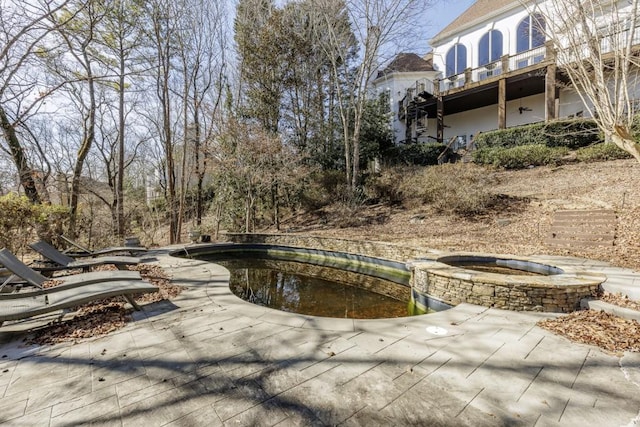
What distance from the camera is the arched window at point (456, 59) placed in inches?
741

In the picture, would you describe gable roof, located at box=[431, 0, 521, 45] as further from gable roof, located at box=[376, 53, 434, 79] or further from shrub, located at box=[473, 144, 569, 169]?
shrub, located at box=[473, 144, 569, 169]

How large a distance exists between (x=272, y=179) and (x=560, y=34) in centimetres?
967

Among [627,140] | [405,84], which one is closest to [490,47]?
[405,84]

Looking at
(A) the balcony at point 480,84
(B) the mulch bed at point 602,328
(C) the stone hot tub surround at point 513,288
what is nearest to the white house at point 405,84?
(A) the balcony at point 480,84

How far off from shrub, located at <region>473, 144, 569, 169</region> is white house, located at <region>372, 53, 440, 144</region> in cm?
643

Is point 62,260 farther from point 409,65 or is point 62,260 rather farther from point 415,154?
point 409,65

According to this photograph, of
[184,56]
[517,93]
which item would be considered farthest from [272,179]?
[517,93]

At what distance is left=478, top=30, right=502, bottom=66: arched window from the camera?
56.3ft

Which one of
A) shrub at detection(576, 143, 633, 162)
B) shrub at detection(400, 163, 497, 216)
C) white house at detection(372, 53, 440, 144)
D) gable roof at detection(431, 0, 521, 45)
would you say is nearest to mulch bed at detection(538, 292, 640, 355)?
shrub at detection(400, 163, 497, 216)

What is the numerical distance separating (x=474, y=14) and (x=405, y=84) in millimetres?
5601

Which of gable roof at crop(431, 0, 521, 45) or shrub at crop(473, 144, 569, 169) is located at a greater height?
gable roof at crop(431, 0, 521, 45)

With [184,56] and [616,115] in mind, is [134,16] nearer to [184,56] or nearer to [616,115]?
[184,56]

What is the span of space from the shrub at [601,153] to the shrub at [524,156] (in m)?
0.73

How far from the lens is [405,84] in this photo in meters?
19.9
